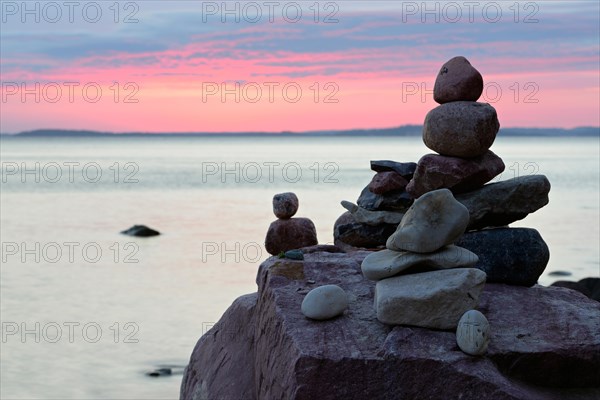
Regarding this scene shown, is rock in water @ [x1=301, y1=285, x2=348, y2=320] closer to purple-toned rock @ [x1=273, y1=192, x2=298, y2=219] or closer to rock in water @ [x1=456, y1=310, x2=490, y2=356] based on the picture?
rock in water @ [x1=456, y1=310, x2=490, y2=356]

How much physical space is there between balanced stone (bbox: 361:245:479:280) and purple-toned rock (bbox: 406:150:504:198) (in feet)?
2.36

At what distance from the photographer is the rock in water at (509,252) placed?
7082 millimetres

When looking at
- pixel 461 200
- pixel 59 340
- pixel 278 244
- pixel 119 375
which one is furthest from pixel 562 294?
pixel 59 340

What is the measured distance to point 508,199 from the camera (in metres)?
7.11

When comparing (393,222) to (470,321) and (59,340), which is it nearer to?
(470,321)

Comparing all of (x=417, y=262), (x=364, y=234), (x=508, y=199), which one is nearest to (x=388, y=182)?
(x=364, y=234)

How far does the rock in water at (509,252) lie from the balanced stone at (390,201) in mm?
839

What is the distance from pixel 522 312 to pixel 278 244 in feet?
11.2

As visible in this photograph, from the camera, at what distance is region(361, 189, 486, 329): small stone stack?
6242 mm

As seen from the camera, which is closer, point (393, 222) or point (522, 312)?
point (522, 312)

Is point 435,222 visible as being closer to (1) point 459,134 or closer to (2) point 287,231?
(1) point 459,134

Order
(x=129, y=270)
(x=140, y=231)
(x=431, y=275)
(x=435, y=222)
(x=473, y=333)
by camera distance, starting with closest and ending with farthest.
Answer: (x=473, y=333) → (x=435, y=222) → (x=431, y=275) → (x=129, y=270) → (x=140, y=231)

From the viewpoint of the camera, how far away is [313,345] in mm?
6152

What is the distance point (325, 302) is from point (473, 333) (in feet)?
3.58
